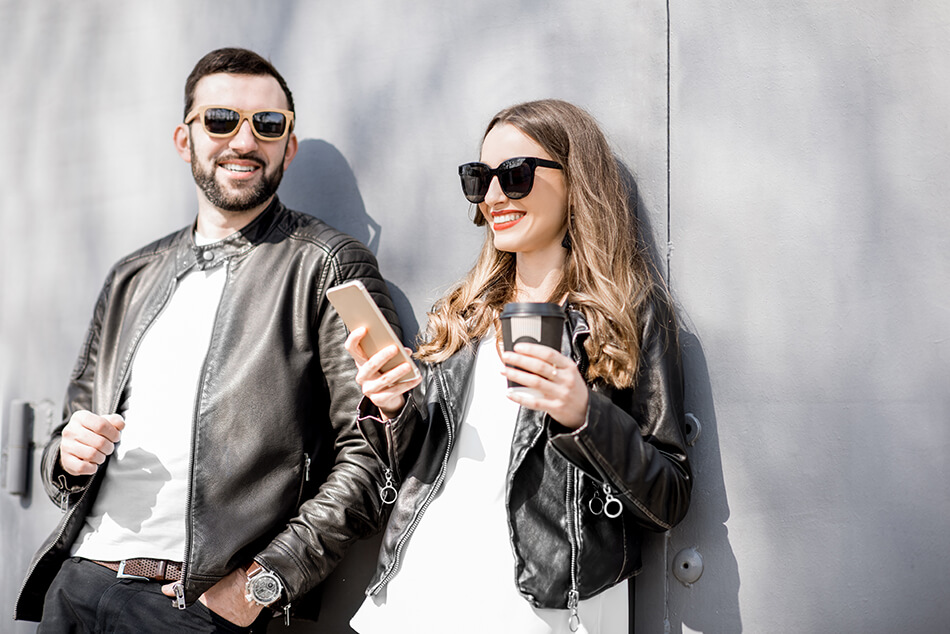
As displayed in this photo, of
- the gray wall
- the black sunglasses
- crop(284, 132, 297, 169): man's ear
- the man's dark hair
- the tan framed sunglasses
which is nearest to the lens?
the gray wall

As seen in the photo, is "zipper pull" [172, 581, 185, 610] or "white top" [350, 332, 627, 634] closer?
"white top" [350, 332, 627, 634]

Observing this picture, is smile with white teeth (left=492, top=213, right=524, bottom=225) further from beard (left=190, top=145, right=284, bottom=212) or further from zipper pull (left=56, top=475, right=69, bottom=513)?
zipper pull (left=56, top=475, right=69, bottom=513)

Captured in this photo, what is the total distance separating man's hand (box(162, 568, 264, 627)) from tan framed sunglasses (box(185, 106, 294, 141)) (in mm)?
1555

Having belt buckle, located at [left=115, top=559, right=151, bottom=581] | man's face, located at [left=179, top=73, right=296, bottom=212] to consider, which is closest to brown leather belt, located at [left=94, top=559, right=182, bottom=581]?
belt buckle, located at [left=115, top=559, right=151, bottom=581]

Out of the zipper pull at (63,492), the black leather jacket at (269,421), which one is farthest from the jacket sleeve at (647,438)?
the zipper pull at (63,492)

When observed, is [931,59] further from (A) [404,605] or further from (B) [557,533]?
(A) [404,605]

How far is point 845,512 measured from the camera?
2.53 metres

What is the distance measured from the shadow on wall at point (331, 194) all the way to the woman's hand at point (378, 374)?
1.01 m

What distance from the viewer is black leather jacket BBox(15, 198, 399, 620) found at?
289 centimetres

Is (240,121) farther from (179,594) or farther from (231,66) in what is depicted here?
(179,594)

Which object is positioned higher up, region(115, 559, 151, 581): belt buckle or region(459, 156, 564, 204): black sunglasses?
region(459, 156, 564, 204): black sunglasses

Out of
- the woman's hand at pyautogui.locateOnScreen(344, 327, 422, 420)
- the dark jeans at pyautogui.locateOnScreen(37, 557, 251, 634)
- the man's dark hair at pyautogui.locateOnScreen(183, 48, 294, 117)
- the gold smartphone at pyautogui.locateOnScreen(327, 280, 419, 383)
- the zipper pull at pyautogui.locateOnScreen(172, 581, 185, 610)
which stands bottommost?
the dark jeans at pyautogui.locateOnScreen(37, 557, 251, 634)

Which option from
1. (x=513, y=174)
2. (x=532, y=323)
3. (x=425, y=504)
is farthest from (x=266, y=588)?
(x=513, y=174)

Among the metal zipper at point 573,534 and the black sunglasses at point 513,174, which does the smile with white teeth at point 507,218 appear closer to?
the black sunglasses at point 513,174
